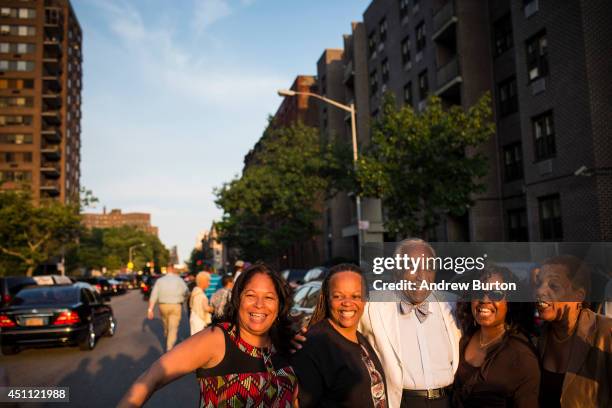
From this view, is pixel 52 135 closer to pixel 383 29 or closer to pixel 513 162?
pixel 383 29

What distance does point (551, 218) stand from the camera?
779 inches

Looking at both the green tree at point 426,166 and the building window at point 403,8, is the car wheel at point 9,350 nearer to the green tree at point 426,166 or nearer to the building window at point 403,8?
the green tree at point 426,166

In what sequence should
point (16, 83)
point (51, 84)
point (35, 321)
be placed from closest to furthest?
point (35, 321)
point (16, 83)
point (51, 84)

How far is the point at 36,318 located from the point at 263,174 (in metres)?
25.3

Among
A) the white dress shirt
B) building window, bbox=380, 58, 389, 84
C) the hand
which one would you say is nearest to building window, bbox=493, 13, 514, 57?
building window, bbox=380, 58, 389, 84

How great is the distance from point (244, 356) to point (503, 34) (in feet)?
83.6

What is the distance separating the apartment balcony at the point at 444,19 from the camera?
84.5ft

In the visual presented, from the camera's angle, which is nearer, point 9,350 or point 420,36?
point 9,350

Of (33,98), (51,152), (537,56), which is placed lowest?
(537,56)

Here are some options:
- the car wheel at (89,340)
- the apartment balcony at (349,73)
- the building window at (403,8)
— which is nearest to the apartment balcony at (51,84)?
the apartment balcony at (349,73)

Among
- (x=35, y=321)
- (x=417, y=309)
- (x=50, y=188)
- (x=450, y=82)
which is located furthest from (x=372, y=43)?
(x=50, y=188)

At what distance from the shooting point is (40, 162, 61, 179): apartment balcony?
238 feet

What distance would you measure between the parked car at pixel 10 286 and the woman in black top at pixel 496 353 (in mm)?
17910

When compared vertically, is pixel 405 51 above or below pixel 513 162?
above
